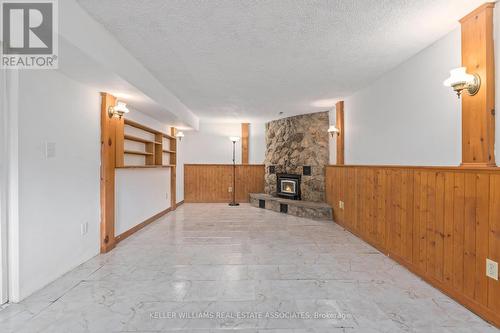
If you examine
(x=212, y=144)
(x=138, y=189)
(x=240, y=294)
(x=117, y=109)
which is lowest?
(x=240, y=294)

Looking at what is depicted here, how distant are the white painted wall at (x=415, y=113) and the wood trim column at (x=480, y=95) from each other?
158 millimetres

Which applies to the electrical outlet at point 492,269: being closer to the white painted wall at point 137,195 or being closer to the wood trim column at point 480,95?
the wood trim column at point 480,95

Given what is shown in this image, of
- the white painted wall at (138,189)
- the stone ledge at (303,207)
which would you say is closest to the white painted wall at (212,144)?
the white painted wall at (138,189)

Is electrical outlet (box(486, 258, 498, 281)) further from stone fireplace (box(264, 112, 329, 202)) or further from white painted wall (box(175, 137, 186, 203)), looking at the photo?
white painted wall (box(175, 137, 186, 203))

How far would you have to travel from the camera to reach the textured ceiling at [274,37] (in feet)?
6.65

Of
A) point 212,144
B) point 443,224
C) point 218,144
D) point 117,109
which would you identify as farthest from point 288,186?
point 117,109

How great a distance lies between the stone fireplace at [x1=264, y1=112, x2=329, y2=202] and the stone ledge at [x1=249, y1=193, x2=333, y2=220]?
0.32 m

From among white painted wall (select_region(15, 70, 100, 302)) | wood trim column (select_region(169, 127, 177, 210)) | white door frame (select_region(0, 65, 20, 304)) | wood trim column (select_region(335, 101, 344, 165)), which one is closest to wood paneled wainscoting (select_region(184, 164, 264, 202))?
wood trim column (select_region(169, 127, 177, 210))

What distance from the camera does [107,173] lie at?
338 cm

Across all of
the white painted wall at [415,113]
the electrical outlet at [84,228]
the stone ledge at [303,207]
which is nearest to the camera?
the white painted wall at [415,113]

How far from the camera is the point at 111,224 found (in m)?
3.52

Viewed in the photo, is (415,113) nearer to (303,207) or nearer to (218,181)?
(303,207)

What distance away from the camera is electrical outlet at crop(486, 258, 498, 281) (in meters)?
1.83

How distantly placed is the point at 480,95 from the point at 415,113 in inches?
34.0
